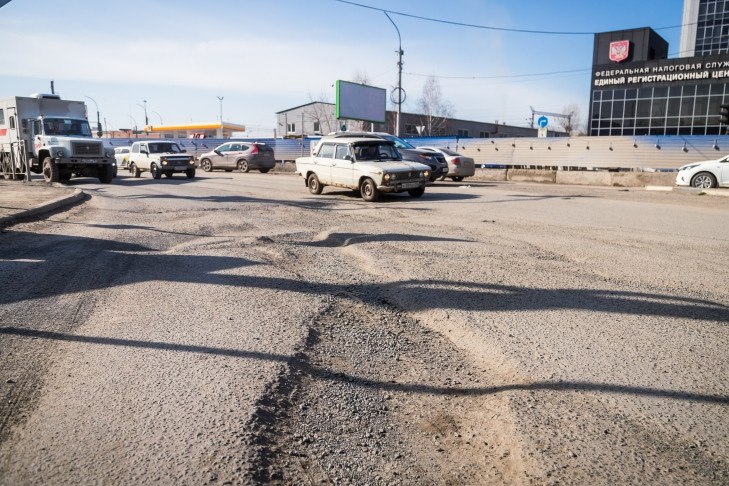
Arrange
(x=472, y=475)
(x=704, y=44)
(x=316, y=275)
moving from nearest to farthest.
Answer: (x=472, y=475), (x=316, y=275), (x=704, y=44)

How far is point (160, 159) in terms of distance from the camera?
23.7 metres

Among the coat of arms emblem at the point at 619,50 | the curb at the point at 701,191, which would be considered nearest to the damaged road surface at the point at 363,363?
the curb at the point at 701,191

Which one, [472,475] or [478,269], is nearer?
[472,475]

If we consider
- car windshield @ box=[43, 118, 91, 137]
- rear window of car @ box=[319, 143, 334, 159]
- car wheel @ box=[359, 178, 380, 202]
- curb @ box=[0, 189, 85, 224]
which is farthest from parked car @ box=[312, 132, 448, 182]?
car windshield @ box=[43, 118, 91, 137]

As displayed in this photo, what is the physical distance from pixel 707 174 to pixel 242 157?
22.6 meters

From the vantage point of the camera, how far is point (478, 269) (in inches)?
243

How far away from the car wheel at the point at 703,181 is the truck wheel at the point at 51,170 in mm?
22945

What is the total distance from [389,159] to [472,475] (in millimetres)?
12579

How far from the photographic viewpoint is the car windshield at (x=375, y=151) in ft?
46.9

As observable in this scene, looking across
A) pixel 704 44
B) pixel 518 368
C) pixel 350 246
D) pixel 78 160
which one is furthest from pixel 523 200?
pixel 704 44

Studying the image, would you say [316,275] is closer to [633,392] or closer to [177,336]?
[177,336]

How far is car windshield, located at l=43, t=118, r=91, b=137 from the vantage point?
19938 millimetres

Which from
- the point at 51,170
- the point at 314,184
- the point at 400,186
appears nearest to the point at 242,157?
the point at 51,170

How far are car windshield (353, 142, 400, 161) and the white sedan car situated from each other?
35.4ft
